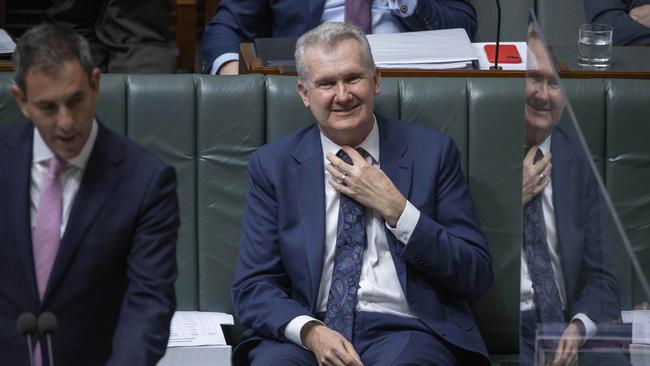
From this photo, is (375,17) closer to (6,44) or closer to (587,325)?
(6,44)

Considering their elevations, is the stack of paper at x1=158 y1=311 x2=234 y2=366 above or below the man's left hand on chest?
below

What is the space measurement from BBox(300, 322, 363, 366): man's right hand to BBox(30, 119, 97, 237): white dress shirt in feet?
3.94

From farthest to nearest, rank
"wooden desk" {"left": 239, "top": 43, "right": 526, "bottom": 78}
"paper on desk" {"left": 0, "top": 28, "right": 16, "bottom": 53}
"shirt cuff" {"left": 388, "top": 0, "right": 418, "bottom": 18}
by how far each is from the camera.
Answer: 1. "shirt cuff" {"left": 388, "top": 0, "right": 418, "bottom": 18}
2. "wooden desk" {"left": 239, "top": 43, "right": 526, "bottom": 78}
3. "paper on desk" {"left": 0, "top": 28, "right": 16, "bottom": 53}

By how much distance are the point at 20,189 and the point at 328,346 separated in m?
1.23

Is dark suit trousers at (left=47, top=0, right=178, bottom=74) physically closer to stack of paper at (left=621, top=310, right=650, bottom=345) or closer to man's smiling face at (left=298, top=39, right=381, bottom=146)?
man's smiling face at (left=298, top=39, right=381, bottom=146)

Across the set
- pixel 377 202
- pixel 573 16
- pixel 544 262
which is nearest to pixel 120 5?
pixel 377 202

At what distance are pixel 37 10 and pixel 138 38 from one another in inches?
74.1

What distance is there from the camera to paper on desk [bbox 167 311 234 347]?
232 centimetres

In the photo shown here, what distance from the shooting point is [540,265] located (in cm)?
154

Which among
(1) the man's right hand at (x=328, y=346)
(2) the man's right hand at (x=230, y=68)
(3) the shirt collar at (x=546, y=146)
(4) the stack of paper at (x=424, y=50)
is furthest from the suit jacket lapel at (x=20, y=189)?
(2) the man's right hand at (x=230, y=68)

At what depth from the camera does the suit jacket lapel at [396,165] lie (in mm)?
2553

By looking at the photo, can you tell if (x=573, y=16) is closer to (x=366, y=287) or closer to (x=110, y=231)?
(x=366, y=287)

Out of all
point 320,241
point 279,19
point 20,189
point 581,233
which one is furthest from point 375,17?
point 20,189

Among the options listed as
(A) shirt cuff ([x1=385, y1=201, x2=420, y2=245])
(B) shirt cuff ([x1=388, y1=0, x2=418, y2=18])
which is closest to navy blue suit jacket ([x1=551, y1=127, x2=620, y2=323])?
(A) shirt cuff ([x1=385, y1=201, x2=420, y2=245])
